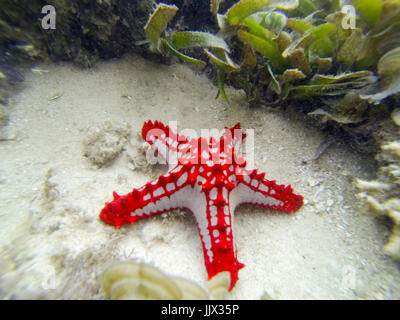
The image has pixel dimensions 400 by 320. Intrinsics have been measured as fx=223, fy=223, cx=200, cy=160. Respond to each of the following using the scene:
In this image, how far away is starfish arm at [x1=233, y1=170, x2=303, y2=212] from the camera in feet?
8.80

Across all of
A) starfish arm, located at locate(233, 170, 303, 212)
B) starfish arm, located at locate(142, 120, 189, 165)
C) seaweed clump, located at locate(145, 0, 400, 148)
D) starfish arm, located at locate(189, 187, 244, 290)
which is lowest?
starfish arm, located at locate(189, 187, 244, 290)

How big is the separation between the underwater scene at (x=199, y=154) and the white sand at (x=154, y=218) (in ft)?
0.06

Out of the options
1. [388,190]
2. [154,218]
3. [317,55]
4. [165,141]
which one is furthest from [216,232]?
[317,55]

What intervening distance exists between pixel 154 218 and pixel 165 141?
1.03m

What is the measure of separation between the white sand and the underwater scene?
0.7 inches

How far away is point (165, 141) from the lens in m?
3.06

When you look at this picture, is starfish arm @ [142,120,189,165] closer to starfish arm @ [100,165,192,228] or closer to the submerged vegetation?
starfish arm @ [100,165,192,228]

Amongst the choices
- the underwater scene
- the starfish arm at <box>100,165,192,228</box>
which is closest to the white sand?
the underwater scene

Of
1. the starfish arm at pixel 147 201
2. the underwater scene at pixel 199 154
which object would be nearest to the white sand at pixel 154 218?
the underwater scene at pixel 199 154

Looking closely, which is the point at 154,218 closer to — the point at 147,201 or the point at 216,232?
the point at 147,201

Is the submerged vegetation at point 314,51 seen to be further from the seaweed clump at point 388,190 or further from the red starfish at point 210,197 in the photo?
the red starfish at point 210,197

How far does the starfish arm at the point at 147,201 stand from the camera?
8.01ft
